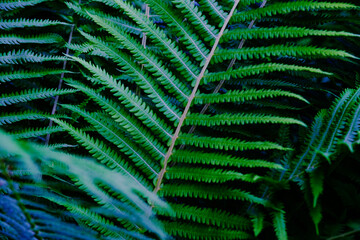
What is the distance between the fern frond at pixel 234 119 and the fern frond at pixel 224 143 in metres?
0.06

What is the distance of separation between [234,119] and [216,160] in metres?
0.15

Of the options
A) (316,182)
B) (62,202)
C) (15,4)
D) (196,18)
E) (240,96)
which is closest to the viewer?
(316,182)

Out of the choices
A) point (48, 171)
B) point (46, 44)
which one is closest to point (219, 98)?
point (48, 171)

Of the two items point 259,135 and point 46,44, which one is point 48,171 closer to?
point 46,44

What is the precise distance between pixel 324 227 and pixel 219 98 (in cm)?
52

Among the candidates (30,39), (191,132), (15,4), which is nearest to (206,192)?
(191,132)

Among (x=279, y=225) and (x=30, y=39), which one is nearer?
(x=279, y=225)

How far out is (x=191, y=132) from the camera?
1.17 m

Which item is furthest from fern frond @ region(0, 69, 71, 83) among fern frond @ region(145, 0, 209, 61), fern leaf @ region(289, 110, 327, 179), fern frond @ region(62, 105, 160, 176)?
fern leaf @ region(289, 110, 327, 179)

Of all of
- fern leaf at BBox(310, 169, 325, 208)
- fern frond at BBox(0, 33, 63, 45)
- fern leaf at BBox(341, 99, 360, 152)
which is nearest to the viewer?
fern leaf at BBox(310, 169, 325, 208)

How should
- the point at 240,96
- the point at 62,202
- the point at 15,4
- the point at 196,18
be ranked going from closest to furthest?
the point at 62,202 < the point at 240,96 < the point at 196,18 < the point at 15,4

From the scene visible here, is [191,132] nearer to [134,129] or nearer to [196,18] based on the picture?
[134,129]

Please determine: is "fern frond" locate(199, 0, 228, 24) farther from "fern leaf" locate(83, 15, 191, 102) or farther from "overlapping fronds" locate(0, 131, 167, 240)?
"overlapping fronds" locate(0, 131, 167, 240)

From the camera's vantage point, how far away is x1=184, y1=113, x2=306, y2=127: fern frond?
957 mm
